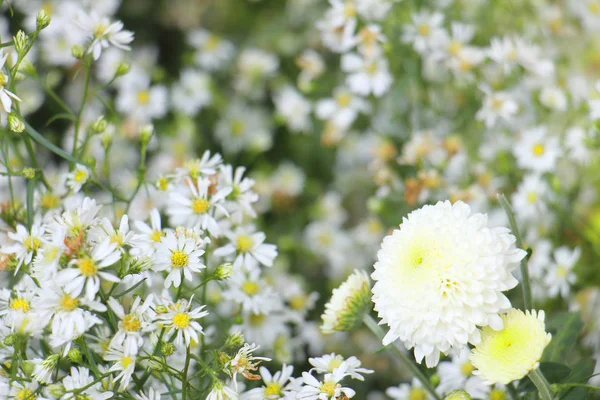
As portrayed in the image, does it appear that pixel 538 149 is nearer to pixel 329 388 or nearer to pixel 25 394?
pixel 329 388

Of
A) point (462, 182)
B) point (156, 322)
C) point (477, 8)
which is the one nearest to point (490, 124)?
point (462, 182)

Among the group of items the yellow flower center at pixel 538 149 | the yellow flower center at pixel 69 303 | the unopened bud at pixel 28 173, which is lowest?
the yellow flower center at pixel 69 303

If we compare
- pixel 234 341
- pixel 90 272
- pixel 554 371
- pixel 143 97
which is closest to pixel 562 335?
pixel 554 371

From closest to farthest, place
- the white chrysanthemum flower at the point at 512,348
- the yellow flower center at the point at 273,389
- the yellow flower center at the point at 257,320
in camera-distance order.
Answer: the white chrysanthemum flower at the point at 512,348
the yellow flower center at the point at 273,389
the yellow flower center at the point at 257,320

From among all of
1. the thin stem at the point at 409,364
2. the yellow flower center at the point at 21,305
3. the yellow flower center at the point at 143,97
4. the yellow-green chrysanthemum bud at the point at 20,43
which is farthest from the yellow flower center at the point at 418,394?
the yellow flower center at the point at 143,97

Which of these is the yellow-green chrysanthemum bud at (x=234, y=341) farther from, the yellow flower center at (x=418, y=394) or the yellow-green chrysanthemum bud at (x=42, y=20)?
the yellow-green chrysanthemum bud at (x=42, y=20)

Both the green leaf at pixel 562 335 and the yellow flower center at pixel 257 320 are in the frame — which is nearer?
the green leaf at pixel 562 335
